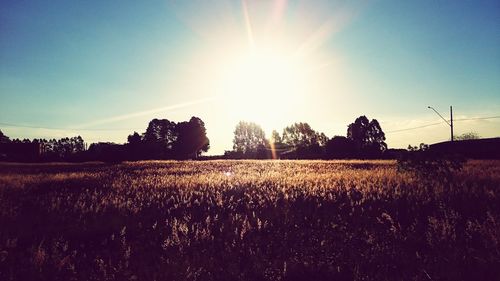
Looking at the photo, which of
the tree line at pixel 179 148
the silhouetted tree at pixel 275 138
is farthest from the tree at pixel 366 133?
the silhouetted tree at pixel 275 138

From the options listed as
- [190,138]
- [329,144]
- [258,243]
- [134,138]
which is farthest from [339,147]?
[258,243]

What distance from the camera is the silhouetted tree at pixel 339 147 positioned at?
61062mm

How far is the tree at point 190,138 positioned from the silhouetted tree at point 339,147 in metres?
29.1

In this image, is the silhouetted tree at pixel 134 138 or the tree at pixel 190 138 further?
the tree at pixel 190 138

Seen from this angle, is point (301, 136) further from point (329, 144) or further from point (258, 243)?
point (258, 243)

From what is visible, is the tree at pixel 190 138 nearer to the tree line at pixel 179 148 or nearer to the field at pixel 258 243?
the tree line at pixel 179 148

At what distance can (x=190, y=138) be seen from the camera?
238 ft

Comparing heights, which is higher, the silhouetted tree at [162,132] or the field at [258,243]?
the silhouetted tree at [162,132]

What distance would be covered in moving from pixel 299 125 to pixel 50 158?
6946 centimetres

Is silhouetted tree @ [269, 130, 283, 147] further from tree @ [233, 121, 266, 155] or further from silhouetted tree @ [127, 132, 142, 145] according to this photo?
silhouetted tree @ [127, 132, 142, 145]

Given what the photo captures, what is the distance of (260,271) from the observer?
3725 mm

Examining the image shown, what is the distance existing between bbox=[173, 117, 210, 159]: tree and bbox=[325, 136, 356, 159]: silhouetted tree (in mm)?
29055

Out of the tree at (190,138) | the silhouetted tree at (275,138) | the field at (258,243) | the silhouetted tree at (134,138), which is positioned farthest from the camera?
the silhouetted tree at (275,138)

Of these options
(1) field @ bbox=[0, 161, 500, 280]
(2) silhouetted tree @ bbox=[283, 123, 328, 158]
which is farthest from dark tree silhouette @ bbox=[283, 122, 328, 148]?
(1) field @ bbox=[0, 161, 500, 280]
